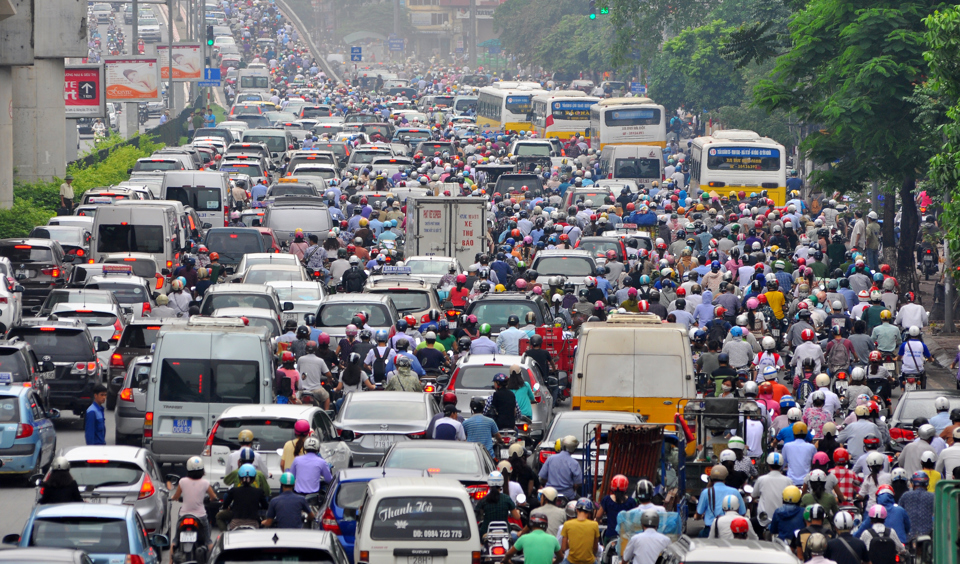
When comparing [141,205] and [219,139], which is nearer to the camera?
[141,205]

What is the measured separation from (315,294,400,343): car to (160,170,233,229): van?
12.5 meters

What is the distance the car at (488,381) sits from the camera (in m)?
19.0

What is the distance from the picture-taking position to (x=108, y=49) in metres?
123

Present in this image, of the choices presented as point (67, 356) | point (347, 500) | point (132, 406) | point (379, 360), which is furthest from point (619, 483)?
point (67, 356)

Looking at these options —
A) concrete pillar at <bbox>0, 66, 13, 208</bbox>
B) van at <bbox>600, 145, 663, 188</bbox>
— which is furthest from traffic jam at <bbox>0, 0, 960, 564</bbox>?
van at <bbox>600, 145, 663, 188</bbox>

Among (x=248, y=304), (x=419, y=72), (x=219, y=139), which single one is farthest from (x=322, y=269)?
(x=419, y=72)

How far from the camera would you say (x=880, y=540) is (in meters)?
12.3

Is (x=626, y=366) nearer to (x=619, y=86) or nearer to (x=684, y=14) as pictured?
(x=684, y=14)

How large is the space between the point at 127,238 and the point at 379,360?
32.6ft

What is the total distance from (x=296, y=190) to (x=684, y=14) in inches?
1464

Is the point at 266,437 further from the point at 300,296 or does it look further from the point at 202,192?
the point at 202,192

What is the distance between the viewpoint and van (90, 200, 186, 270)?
28750mm

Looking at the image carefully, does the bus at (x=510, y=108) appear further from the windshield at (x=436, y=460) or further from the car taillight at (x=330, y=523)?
the car taillight at (x=330, y=523)

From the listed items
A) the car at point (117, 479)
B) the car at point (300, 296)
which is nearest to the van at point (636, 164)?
the car at point (300, 296)
